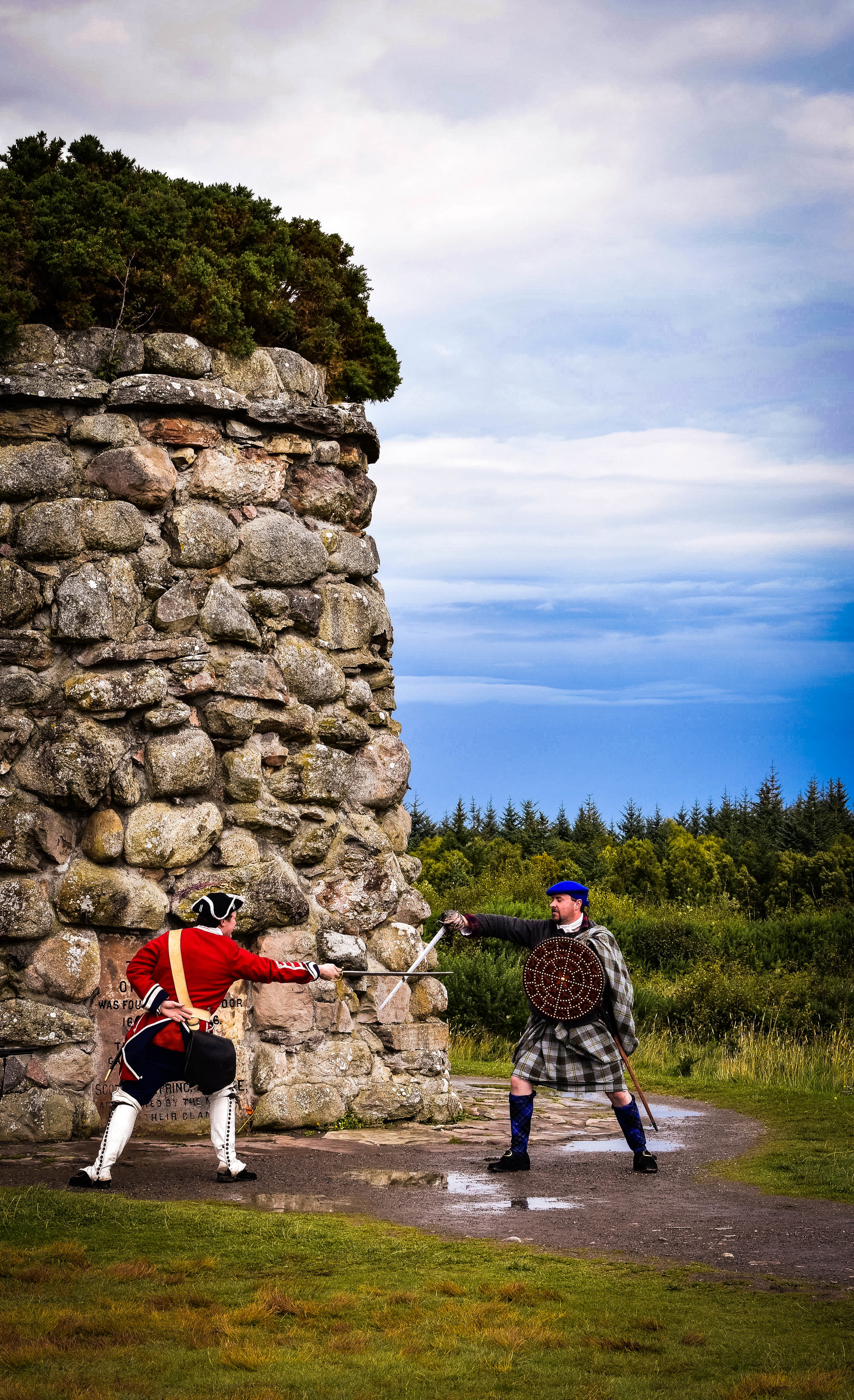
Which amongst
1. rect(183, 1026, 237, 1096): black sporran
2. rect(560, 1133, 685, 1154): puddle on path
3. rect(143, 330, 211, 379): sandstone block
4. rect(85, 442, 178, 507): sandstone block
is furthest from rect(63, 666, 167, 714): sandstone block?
rect(560, 1133, 685, 1154): puddle on path

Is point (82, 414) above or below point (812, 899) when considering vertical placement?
above

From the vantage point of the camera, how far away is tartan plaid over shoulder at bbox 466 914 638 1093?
766 cm

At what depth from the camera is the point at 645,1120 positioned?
9648 mm

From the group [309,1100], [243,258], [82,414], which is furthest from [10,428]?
[309,1100]

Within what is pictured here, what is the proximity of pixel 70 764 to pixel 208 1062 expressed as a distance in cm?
234

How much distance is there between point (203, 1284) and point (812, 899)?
23.8m

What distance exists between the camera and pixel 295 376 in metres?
9.91

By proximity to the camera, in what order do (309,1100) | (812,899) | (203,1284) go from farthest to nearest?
(812,899) < (309,1100) < (203,1284)

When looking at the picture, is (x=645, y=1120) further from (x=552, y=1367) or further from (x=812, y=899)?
(x=812, y=899)

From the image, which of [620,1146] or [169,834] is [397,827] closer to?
[169,834]

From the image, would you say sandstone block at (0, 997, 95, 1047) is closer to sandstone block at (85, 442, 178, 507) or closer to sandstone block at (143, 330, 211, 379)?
sandstone block at (85, 442, 178, 507)

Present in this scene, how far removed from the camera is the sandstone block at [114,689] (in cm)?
837

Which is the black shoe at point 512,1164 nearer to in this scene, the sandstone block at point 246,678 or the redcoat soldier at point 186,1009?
the redcoat soldier at point 186,1009

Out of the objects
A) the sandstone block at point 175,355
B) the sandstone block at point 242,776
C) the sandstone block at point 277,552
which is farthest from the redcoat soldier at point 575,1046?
the sandstone block at point 175,355
